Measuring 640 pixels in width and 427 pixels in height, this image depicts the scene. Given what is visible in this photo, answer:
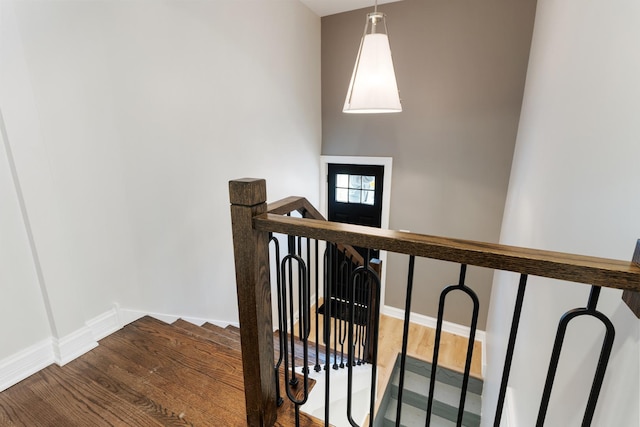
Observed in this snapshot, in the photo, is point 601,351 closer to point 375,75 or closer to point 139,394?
point 375,75

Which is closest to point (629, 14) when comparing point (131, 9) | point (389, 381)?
point (131, 9)

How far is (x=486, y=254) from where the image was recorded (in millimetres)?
725

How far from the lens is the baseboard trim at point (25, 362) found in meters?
1.50

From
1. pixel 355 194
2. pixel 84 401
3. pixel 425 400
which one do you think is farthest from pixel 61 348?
pixel 355 194

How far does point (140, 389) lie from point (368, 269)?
138 cm

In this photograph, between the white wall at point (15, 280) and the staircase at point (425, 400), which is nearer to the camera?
the white wall at point (15, 280)

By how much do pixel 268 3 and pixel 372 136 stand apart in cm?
181

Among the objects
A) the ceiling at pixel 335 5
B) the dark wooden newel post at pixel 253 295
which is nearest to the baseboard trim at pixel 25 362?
the dark wooden newel post at pixel 253 295

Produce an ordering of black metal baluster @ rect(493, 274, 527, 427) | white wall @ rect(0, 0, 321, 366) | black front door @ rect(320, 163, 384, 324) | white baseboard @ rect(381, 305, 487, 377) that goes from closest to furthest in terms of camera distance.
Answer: black metal baluster @ rect(493, 274, 527, 427) < white wall @ rect(0, 0, 321, 366) < white baseboard @ rect(381, 305, 487, 377) < black front door @ rect(320, 163, 384, 324)

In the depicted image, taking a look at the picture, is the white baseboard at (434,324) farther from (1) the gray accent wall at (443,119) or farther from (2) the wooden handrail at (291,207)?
(2) the wooden handrail at (291,207)

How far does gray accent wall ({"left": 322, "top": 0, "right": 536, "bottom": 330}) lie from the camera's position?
3.04 meters

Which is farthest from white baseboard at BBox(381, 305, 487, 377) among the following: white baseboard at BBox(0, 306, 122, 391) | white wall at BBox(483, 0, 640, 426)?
white baseboard at BBox(0, 306, 122, 391)

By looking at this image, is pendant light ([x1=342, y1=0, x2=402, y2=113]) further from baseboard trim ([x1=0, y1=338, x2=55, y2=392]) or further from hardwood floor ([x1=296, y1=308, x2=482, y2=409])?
hardwood floor ([x1=296, y1=308, x2=482, y2=409])

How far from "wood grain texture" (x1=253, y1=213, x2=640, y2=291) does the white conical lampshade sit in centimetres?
118
